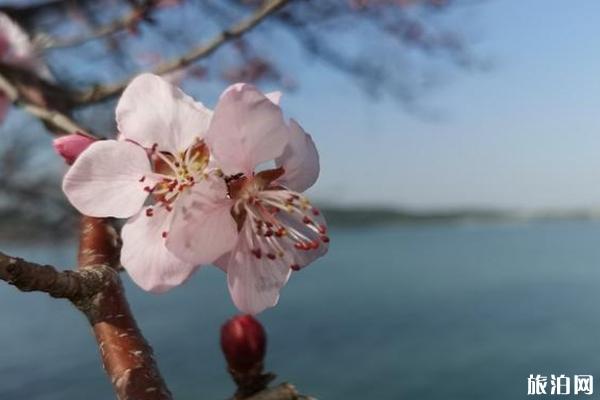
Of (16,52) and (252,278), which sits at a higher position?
(16,52)

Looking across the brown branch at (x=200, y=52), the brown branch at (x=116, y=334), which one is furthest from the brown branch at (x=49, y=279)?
the brown branch at (x=200, y=52)

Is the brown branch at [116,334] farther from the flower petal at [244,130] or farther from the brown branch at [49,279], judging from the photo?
the flower petal at [244,130]

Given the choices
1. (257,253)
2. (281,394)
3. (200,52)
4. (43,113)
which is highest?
(200,52)

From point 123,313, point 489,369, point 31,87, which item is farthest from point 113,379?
point 489,369

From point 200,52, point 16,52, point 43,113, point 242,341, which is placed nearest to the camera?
point 242,341

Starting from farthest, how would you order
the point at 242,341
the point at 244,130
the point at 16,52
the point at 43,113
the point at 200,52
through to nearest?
1. the point at 16,52
2. the point at 200,52
3. the point at 43,113
4. the point at 242,341
5. the point at 244,130

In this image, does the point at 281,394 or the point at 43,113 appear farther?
the point at 43,113

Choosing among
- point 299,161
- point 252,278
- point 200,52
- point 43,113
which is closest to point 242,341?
point 252,278

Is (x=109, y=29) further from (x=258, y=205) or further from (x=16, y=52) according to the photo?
(x=258, y=205)
